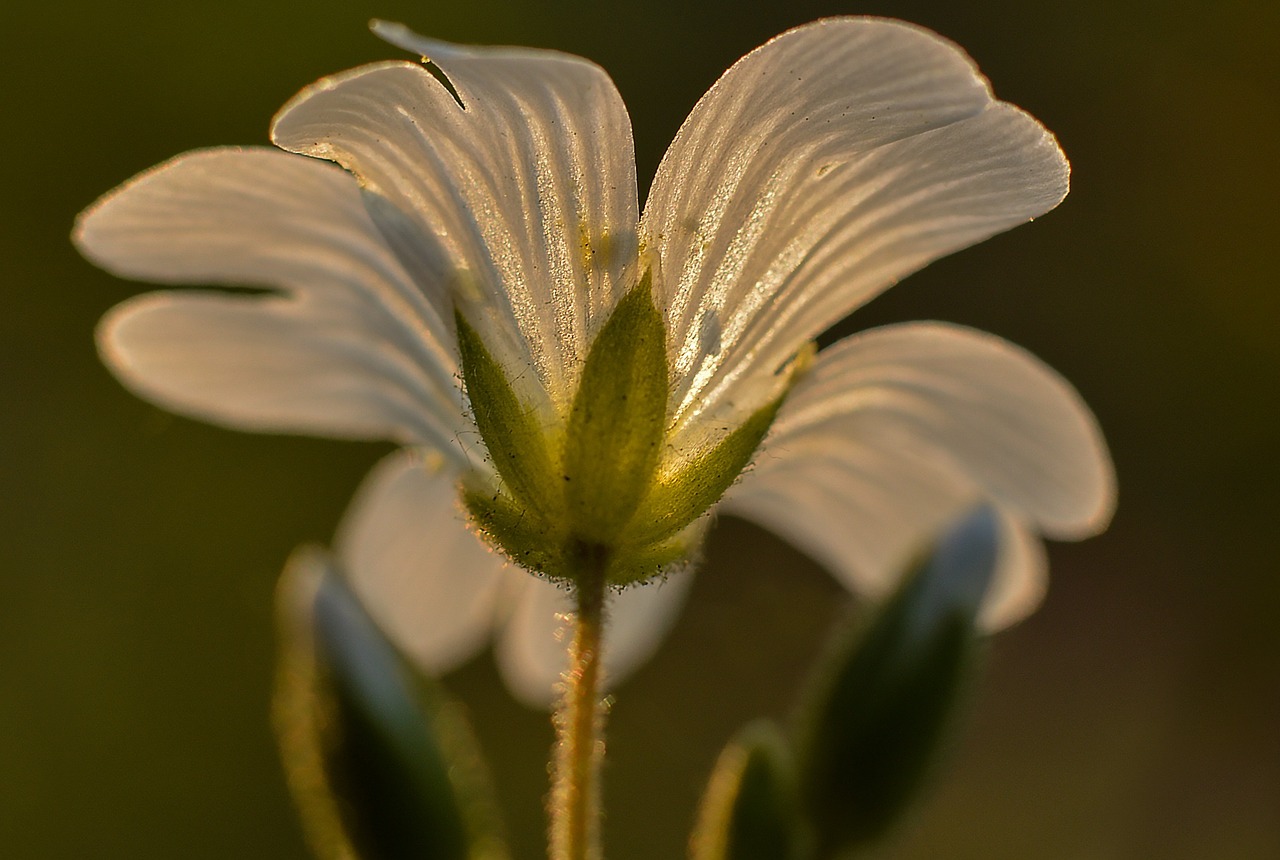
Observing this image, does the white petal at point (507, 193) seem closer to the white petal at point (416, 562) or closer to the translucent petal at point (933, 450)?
the translucent petal at point (933, 450)

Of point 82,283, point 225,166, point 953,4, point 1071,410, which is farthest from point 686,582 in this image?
point 953,4

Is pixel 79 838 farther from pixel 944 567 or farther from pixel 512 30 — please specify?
pixel 944 567

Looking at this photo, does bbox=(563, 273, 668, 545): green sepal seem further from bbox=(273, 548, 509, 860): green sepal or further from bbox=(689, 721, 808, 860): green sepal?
bbox=(689, 721, 808, 860): green sepal

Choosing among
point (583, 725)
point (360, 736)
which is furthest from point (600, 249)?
point (360, 736)

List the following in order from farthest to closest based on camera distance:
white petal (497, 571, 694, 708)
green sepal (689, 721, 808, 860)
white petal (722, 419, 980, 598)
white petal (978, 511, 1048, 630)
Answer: white petal (497, 571, 694, 708) < white petal (978, 511, 1048, 630) < white petal (722, 419, 980, 598) < green sepal (689, 721, 808, 860)

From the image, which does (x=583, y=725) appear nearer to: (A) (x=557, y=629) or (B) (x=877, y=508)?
(B) (x=877, y=508)

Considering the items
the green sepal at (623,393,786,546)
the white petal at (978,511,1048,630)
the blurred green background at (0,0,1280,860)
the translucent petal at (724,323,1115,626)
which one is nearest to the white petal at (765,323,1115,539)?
the translucent petal at (724,323,1115,626)

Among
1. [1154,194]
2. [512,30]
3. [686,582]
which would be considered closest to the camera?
[686,582]
